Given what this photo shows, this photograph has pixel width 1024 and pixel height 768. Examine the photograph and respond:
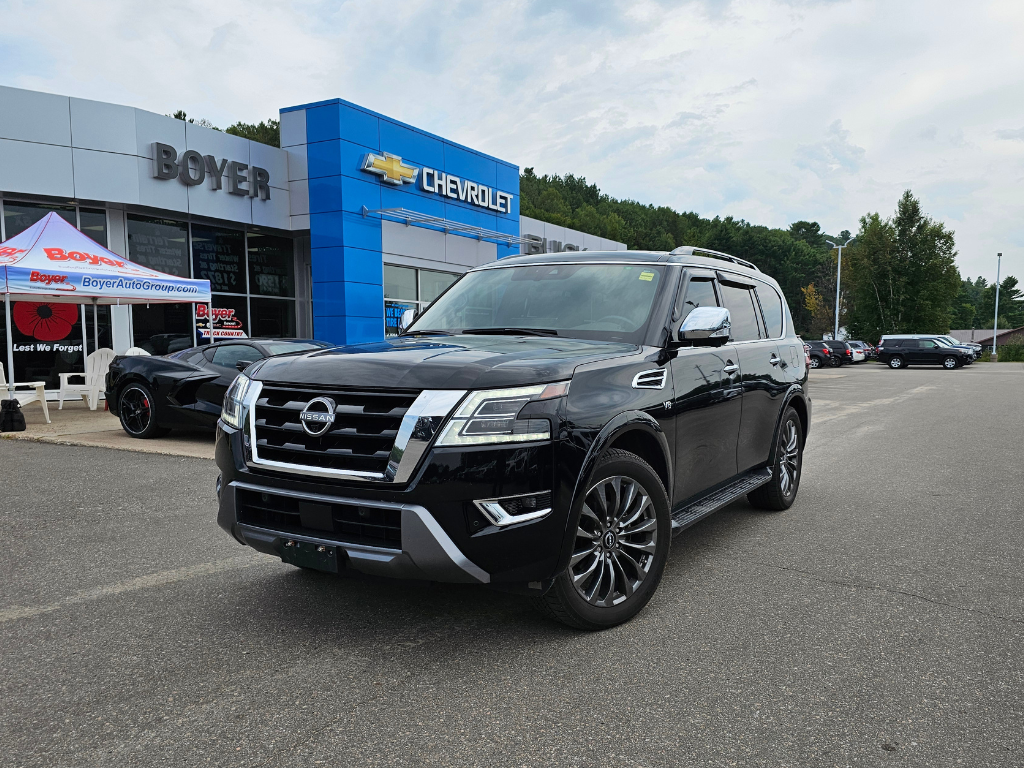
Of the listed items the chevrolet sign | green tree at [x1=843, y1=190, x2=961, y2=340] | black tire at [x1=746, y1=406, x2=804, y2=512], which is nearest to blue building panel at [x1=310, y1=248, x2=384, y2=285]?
the chevrolet sign

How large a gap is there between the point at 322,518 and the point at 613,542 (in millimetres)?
1290

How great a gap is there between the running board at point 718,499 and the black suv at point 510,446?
22 mm

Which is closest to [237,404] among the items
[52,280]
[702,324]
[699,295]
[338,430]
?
[338,430]

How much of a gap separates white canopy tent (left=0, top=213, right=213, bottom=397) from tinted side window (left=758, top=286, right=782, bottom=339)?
1044cm

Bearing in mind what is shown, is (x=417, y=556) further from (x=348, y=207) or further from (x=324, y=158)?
(x=324, y=158)

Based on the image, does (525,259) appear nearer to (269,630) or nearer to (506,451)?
(506,451)

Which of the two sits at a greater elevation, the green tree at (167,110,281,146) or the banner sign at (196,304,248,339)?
the green tree at (167,110,281,146)

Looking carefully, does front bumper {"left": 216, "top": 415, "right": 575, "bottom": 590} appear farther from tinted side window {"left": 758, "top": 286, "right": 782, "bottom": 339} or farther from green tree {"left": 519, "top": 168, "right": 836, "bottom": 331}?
green tree {"left": 519, "top": 168, "right": 836, "bottom": 331}

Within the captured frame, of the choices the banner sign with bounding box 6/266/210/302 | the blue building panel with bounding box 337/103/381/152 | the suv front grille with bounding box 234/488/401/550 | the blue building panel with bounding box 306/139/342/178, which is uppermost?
the blue building panel with bounding box 337/103/381/152

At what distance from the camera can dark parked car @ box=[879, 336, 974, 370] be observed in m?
40.6

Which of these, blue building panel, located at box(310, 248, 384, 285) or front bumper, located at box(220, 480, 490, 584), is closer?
front bumper, located at box(220, 480, 490, 584)

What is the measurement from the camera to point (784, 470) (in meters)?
6.00

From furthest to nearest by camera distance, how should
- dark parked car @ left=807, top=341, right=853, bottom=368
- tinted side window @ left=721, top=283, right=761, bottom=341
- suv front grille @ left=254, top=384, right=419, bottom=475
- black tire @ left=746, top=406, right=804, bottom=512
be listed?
dark parked car @ left=807, top=341, right=853, bottom=368 < black tire @ left=746, top=406, right=804, bottom=512 < tinted side window @ left=721, top=283, right=761, bottom=341 < suv front grille @ left=254, top=384, right=419, bottom=475

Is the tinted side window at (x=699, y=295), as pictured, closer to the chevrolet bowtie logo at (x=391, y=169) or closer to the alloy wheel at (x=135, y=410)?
the alloy wheel at (x=135, y=410)
